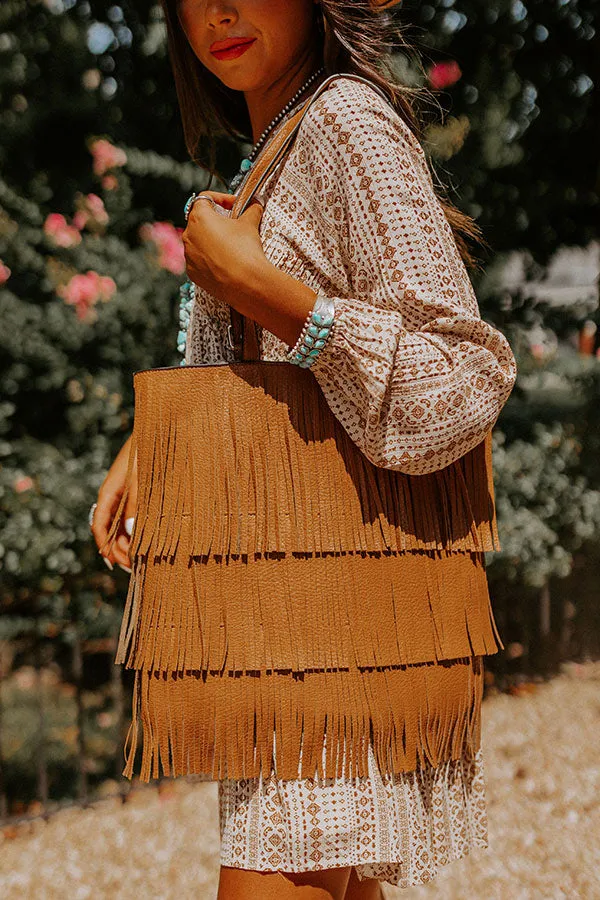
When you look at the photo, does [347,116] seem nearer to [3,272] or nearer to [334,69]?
[334,69]

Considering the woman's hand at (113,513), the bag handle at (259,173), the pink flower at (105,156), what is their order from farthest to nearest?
the pink flower at (105,156), the woman's hand at (113,513), the bag handle at (259,173)

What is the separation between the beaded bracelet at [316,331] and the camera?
1.15m

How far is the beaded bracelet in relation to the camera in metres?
1.15

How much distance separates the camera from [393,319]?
3.82 feet

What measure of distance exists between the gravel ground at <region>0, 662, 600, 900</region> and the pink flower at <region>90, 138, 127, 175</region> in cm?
252

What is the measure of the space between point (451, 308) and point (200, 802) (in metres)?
3.29

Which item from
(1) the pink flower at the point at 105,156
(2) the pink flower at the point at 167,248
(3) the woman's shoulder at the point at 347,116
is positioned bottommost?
(2) the pink flower at the point at 167,248

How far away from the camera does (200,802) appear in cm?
397

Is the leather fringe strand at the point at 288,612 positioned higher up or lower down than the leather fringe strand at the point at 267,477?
lower down

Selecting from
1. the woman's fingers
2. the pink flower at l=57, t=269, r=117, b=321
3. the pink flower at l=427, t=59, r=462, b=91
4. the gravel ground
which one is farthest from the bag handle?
the pink flower at l=427, t=59, r=462, b=91

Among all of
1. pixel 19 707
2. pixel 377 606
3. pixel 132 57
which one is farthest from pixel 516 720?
pixel 377 606

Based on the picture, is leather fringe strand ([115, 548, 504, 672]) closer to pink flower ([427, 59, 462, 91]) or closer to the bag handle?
the bag handle

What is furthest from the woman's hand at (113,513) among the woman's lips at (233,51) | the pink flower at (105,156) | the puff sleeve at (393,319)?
the pink flower at (105,156)

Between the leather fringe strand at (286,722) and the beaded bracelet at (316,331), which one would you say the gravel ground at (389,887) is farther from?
the beaded bracelet at (316,331)
